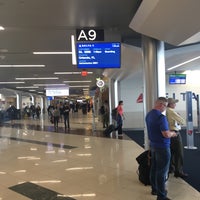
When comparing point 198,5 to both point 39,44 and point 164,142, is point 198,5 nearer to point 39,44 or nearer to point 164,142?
point 164,142

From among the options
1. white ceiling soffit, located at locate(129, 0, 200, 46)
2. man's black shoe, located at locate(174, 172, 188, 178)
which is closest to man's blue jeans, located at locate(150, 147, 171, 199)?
man's black shoe, located at locate(174, 172, 188, 178)

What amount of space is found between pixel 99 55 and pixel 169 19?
8.48 feet

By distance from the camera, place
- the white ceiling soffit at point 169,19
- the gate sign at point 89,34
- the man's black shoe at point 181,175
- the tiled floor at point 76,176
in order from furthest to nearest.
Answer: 1. the gate sign at point 89,34
2. the man's black shoe at point 181,175
3. the tiled floor at point 76,176
4. the white ceiling soffit at point 169,19

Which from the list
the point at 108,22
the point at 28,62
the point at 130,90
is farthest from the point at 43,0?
the point at 130,90

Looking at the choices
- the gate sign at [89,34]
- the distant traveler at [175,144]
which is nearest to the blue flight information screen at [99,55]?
the gate sign at [89,34]

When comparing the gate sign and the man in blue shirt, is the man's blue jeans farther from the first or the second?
the gate sign

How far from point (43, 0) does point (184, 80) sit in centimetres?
1058

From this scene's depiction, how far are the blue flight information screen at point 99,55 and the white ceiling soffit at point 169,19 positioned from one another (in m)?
1.49

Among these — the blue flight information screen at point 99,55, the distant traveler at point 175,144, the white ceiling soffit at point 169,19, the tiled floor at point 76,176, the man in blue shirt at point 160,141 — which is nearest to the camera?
the white ceiling soffit at point 169,19

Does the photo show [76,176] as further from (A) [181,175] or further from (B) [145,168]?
(A) [181,175]

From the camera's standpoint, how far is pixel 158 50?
207 inches

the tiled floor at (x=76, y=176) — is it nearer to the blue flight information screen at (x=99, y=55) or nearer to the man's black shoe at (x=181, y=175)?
the man's black shoe at (x=181, y=175)

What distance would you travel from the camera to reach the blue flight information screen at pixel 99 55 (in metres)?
6.09

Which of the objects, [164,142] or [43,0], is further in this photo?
[43,0]
